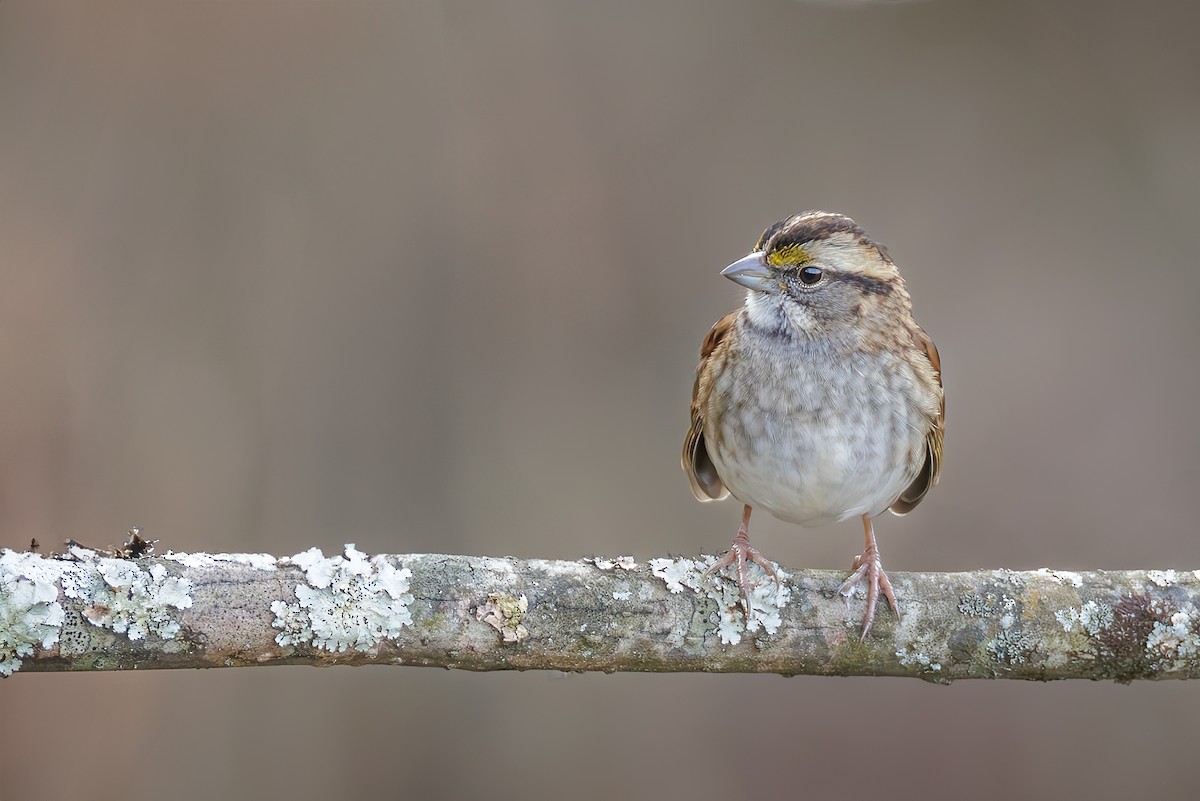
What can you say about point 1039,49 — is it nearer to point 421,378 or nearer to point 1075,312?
point 1075,312

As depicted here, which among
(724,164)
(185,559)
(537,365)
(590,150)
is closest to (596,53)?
(590,150)

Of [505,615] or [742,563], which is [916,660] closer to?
[742,563]

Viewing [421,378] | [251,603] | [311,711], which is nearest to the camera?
[251,603]

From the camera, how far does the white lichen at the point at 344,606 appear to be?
2.79 m

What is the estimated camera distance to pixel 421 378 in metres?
5.56

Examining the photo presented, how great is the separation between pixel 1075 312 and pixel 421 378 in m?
3.49

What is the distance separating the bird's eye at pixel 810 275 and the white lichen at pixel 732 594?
3.80 ft

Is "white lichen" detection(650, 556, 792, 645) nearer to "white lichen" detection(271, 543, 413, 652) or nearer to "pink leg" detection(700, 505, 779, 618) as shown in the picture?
"pink leg" detection(700, 505, 779, 618)

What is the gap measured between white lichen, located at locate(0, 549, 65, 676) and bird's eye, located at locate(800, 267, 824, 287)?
2503 mm

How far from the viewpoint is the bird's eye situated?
12.7 ft

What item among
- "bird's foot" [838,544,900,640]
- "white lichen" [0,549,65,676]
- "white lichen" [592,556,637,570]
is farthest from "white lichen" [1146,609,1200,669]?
"white lichen" [0,549,65,676]

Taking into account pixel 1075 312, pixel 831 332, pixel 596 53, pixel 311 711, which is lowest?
pixel 311 711

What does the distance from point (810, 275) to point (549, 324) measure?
222 cm

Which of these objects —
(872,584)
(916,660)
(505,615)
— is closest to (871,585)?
(872,584)
